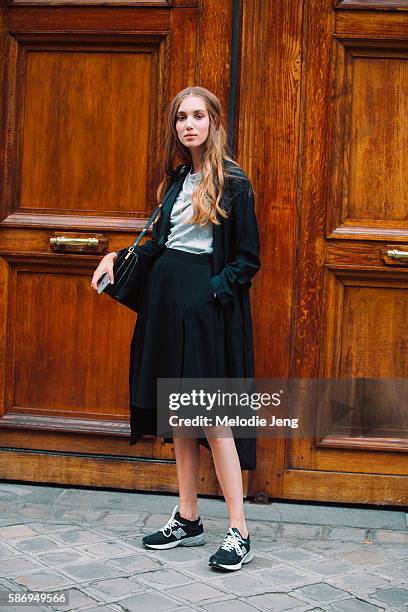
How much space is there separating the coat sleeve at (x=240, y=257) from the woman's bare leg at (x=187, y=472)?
0.63m

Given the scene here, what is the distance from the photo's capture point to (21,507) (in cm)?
445

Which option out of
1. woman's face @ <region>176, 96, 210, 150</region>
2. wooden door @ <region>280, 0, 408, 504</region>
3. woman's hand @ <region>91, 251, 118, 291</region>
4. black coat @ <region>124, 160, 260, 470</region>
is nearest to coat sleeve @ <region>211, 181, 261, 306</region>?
black coat @ <region>124, 160, 260, 470</region>

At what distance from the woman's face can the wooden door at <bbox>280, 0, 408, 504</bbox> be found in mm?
840

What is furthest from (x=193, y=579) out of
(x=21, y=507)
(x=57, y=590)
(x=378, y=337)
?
(x=378, y=337)

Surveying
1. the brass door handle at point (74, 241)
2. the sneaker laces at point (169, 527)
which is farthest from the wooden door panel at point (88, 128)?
the sneaker laces at point (169, 527)

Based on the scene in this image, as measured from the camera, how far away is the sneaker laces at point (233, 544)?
372 centimetres

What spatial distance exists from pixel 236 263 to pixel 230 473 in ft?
2.75

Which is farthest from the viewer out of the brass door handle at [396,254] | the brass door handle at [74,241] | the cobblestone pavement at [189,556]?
the brass door handle at [74,241]

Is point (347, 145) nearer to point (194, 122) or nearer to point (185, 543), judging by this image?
point (194, 122)

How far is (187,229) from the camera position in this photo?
3.87 meters

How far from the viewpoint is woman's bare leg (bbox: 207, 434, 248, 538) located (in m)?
3.84

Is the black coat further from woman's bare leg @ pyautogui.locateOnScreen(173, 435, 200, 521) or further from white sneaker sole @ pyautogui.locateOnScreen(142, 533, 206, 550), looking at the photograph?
white sneaker sole @ pyautogui.locateOnScreen(142, 533, 206, 550)

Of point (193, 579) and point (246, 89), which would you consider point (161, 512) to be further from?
point (246, 89)

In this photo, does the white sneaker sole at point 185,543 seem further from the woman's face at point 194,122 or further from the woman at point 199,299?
the woman's face at point 194,122
